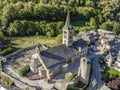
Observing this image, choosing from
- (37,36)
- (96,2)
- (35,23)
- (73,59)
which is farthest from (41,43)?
(96,2)

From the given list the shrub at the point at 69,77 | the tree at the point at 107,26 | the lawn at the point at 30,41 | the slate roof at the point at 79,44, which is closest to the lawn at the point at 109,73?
the shrub at the point at 69,77

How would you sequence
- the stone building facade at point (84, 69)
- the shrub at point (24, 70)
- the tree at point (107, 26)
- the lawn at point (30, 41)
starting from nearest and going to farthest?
the stone building facade at point (84, 69) → the shrub at point (24, 70) → the lawn at point (30, 41) → the tree at point (107, 26)

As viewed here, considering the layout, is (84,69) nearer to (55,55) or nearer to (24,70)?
(55,55)

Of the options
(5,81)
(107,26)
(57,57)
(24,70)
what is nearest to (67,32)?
(57,57)

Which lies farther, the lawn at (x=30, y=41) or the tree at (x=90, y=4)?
the tree at (x=90, y=4)

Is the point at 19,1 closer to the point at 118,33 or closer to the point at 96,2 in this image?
the point at 96,2

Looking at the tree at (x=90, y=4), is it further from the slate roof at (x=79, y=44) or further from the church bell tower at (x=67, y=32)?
the church bell tower at (x=67, y=32)
